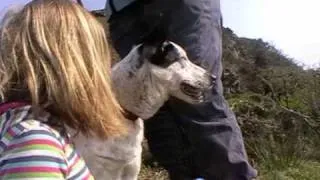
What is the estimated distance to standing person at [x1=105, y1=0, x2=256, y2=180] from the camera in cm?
425

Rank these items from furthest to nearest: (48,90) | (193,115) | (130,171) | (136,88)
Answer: (136,88) < (193,115) < (130,171) < (48,90)

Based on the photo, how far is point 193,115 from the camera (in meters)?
4.32

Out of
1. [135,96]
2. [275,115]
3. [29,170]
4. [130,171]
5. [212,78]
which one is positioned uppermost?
[29,170]

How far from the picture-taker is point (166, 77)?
4668 mm

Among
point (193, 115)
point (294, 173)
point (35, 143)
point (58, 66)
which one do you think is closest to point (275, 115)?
point (294, 173)

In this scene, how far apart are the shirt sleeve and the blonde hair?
11cm

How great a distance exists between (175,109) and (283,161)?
309cm

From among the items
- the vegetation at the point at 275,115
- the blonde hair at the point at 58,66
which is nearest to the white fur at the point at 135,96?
the blonde hair at the point at 58,66

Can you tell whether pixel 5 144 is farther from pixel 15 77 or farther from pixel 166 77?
pixel 166 77

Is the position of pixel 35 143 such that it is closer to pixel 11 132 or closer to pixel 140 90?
pixel 11 132

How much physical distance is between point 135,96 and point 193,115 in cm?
34

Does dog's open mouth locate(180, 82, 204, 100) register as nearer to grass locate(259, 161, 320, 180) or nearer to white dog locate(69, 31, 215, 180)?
white dog locate(69, 31, 215, 180)

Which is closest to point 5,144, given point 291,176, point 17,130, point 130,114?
point 17,130

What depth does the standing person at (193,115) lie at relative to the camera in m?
4.25
